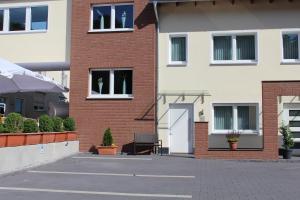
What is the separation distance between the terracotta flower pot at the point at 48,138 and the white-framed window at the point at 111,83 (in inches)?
173

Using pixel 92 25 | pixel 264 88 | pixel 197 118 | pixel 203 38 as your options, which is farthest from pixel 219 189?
pixel 92 25

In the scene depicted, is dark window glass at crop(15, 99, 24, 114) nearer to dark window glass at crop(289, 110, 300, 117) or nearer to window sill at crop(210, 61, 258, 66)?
window sill at crop(210, 61, 258, 66)

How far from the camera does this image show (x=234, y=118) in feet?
69.7

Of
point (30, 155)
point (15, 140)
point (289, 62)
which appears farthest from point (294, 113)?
point (15, 140)

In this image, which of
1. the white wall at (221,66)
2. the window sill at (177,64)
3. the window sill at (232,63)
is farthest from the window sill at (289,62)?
the window sill at (177,64)

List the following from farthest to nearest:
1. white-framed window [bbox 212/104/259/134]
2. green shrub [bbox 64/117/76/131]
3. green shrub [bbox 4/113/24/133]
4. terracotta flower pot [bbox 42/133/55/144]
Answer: white-framed window [bbox 212/104/259/134] < green shrub [bbox 64/117/76/131] < terracotta flower pot [bbox 42/133/55/144] < green shrub [bbox 4/113/24/133]

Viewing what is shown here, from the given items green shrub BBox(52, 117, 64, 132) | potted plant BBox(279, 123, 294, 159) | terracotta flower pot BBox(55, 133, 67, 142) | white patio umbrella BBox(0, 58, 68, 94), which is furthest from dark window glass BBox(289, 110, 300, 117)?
white patio umbrella BBox(0, 58, 68, 94)

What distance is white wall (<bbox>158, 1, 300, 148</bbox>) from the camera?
2103cm

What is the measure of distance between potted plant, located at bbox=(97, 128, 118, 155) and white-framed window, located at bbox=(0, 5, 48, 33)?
666 cm

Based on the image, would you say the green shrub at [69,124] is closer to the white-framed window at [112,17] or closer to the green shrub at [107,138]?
the green shrub at [107,138]

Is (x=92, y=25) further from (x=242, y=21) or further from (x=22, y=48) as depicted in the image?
(x=242, y=21)

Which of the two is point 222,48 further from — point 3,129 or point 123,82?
point 3,129

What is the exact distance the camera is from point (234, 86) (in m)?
21.1

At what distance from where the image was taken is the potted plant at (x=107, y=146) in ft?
67.9
